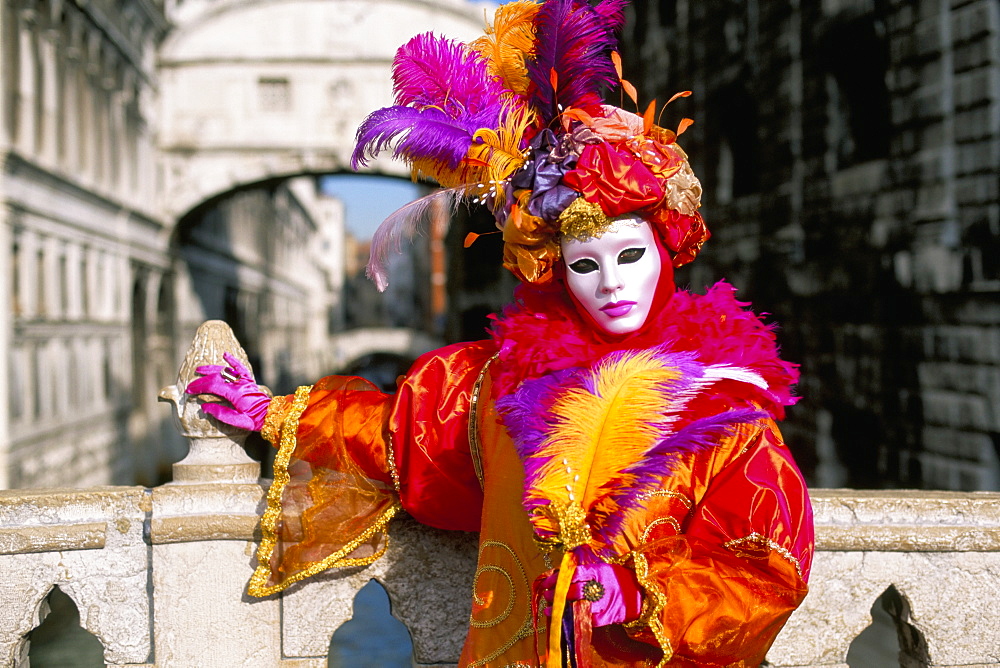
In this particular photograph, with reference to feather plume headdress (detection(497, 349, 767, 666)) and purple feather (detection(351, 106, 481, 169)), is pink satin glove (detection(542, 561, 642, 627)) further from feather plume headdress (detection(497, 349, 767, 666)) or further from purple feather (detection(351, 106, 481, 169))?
purple feather (detection(351, 106, 481, 169))

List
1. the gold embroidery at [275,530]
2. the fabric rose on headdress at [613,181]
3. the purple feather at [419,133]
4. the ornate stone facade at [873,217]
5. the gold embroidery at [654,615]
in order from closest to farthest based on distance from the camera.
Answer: the gold embroidery at [654,615]
the fabric rose on headdress at [613,181]
the purple feather at [419,133]
the gold embroidery at [275,530]
the ornate stone facade at [873,217]

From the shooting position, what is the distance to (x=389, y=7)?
1645 cm

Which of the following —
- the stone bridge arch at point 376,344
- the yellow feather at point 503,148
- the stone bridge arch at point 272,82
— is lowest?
the stone bridge arch at point 376,344

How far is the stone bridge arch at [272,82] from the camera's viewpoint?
16391mm

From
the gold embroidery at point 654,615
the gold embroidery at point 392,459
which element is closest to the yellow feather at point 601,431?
the gold embroidery at point 654,615

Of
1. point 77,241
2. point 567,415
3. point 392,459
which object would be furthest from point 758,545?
point 77,241

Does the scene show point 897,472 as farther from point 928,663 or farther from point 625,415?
point 625,415

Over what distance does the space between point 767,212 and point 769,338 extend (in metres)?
7.70

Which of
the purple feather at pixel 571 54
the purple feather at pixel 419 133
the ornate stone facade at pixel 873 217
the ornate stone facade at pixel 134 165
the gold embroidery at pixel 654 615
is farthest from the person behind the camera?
the ornate stone facade at pixel 134 165

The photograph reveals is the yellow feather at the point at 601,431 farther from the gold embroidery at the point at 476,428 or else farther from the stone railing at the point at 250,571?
the stone railing at the point at 250,571

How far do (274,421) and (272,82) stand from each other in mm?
15747

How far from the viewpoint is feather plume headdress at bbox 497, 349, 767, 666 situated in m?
1.75

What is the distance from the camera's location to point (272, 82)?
54.8ft

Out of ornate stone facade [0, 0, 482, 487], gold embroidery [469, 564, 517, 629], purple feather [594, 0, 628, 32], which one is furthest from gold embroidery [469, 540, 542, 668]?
ornate stone facade [0, 0, 482, 487]
